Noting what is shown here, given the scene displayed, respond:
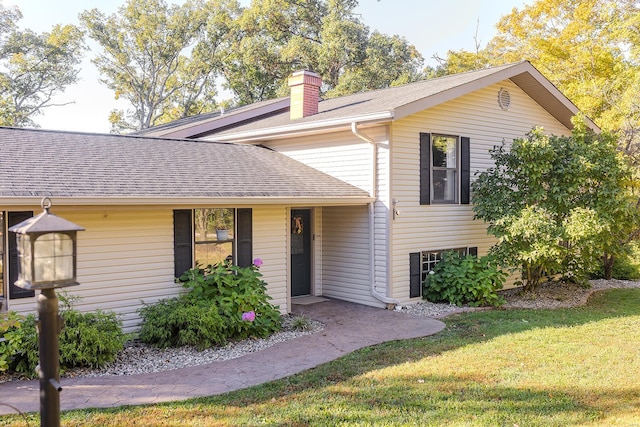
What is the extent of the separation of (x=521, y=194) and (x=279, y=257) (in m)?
4.67

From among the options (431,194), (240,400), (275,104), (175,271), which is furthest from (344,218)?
(275,104)

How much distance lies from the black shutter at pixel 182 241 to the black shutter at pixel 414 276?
4082mm

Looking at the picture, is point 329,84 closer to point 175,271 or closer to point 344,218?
point 344,218

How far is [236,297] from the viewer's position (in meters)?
7.34

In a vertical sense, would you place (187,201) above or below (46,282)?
above

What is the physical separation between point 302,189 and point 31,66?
83.0 feet

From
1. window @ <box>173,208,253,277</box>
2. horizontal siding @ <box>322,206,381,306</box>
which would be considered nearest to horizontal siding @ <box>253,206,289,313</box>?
window @ <box>173,208,253,277</box>

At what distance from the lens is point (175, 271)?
775cm

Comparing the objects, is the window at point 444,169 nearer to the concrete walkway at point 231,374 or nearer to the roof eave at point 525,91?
the roof eave at point 525,91

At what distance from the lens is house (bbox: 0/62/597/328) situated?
7.05 meters

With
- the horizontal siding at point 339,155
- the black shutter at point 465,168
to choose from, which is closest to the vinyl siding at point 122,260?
the horizontal siding at point 339,155

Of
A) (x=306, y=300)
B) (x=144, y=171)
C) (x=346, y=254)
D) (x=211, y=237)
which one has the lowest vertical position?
(x=306, y=300)

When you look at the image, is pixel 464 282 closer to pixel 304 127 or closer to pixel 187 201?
pixel 304 127

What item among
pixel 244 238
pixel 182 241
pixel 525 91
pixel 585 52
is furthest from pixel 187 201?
pixel 585 52
